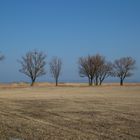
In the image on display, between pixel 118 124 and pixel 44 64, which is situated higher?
pixel 44 64

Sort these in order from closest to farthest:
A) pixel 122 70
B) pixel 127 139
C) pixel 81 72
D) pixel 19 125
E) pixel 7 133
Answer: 1. pixel 127 139
2. pixel 7 133
3. pixel 19 125
4. pixel 81 72
5. pixel 122 70

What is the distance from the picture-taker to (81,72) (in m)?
108

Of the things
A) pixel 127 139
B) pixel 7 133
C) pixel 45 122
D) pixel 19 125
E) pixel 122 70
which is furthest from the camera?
pixel 122 70

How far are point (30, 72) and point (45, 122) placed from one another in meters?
84.6

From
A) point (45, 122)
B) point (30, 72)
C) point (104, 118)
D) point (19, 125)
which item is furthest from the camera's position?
point (30, 72)

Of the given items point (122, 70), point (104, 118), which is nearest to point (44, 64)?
point (122, 70)

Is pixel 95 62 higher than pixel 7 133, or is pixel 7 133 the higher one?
pixel 95 62

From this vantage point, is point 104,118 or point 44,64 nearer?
point 104,118

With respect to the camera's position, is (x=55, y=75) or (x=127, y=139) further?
(x=55, y=75)

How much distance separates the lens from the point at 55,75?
11300cm

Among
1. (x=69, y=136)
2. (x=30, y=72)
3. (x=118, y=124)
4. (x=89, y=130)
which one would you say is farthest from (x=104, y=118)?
(x=30, y=72)

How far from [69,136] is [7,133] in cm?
253

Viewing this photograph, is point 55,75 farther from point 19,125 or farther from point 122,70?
point 19,125

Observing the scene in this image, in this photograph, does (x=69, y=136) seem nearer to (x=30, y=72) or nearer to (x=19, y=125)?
(x=19, y=125)
